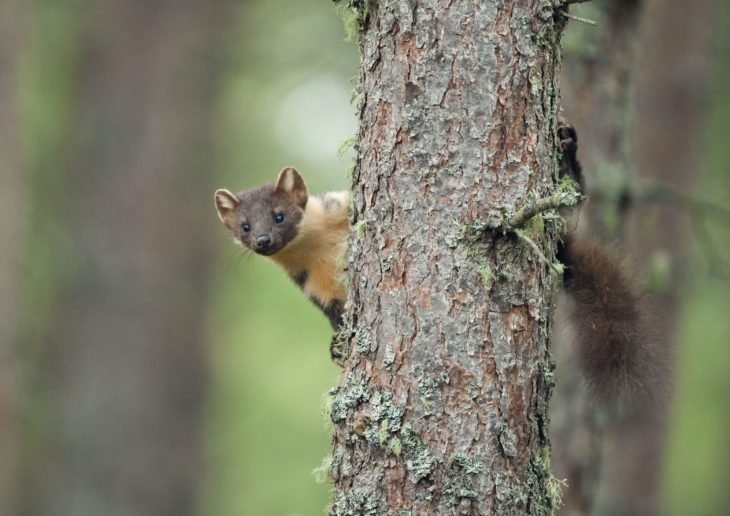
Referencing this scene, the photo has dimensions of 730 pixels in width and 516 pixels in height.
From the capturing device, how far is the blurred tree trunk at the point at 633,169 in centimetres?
614

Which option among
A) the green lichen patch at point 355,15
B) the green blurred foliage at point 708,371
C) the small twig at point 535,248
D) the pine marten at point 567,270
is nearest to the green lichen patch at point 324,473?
the pine marten at point 567,270

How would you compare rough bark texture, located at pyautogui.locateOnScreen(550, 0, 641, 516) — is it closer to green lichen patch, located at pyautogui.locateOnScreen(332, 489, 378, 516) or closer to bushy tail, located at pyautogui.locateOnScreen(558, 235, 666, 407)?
bushy tail, located at pyautogui.locateOnScreen(558, 235, 666, 407)

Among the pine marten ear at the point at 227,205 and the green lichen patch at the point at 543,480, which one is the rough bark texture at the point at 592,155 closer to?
the pine marten ear at the point at 227,205

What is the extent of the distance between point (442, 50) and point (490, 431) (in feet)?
4.06

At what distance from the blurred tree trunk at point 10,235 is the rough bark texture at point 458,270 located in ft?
20.0

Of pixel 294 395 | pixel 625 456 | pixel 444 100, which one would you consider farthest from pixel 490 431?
pixel 294 395

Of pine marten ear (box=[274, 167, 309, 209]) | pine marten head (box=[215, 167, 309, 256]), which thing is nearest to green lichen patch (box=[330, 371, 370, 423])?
pine marten head (box=[215, 167, 309, 256])

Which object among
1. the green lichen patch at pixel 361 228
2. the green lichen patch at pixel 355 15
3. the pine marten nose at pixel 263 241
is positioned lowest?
the green lichen patch at pixel 361 228

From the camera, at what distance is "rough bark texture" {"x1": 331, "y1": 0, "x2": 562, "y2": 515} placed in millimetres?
3186

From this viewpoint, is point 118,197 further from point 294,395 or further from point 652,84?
point 294,395

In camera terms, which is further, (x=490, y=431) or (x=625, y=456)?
(x=625, y=456)

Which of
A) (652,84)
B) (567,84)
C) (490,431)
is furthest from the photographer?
(652,84)

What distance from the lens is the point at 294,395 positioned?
17.8 metres

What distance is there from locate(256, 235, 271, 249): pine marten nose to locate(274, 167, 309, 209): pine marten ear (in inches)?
14.3
